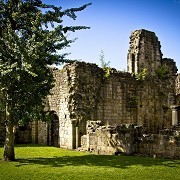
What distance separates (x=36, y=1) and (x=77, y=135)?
8.35 m

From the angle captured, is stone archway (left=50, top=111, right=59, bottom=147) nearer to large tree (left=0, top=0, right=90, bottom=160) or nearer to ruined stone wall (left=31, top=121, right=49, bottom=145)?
ruined stone wall (left=31, top=121, right=49, bottom=145)

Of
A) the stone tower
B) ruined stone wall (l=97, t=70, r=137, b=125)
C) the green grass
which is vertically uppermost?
the stone tower

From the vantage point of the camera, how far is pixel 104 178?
29.5 ft

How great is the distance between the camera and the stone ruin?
1477 cm

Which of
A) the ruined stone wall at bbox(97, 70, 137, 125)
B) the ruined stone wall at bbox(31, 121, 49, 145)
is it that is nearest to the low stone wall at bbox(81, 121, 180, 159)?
the ruined stone wall at bbox(97, 70, 137, 125)

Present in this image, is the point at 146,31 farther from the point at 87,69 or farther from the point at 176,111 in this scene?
the point at 87,69

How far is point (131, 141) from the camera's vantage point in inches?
572

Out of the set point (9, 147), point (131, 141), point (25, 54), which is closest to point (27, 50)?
point (25, 54)

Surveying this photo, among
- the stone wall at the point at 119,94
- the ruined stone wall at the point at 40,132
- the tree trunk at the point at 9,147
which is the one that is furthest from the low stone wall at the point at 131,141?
the ruined stone wall at the point at 40,132

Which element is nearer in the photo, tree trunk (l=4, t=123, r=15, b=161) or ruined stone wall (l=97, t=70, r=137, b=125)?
tree trunk (l=4, t=123, r=15, b=161)

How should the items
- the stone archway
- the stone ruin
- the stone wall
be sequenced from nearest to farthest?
the stone ruin, the stone wall, the stone archway

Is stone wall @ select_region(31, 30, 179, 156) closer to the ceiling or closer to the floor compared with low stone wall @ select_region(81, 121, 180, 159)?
closer to the ceiling

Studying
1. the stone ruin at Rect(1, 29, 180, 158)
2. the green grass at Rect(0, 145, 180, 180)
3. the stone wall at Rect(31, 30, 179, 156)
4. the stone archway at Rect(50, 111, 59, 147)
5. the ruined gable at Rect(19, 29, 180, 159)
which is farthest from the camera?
the stone archway at Rect(50, 111, 59, 147)

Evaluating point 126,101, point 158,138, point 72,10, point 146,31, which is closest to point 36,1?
point 72,10
